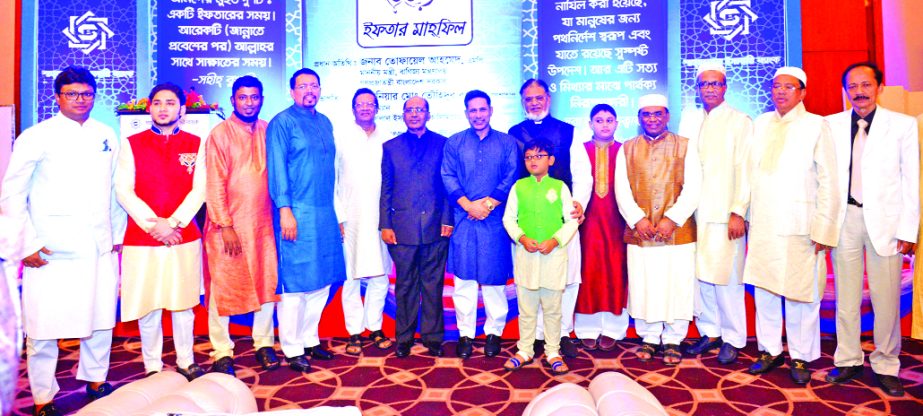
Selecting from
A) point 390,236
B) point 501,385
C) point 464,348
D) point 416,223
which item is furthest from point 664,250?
point 390,236

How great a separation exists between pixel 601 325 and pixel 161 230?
9.04ft

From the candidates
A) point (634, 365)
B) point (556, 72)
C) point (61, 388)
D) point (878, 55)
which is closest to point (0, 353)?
point (61, 388)

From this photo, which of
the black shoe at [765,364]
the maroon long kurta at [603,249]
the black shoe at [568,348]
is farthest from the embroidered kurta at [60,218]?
the black shoe at [765,364]

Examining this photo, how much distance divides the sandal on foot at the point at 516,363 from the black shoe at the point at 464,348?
302 mm

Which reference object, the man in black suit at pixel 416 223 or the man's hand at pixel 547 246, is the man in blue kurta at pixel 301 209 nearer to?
the man in black suit at pixel 416 223

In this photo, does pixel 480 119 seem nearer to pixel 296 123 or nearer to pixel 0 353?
pixel 296 123

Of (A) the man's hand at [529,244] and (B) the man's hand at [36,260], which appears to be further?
(A) the man's hand at [529,244]

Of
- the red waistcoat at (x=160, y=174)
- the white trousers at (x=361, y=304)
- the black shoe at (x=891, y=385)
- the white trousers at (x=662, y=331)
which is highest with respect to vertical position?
the red waistcoat at (x=160, y=174)

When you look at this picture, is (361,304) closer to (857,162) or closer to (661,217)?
(661,217)

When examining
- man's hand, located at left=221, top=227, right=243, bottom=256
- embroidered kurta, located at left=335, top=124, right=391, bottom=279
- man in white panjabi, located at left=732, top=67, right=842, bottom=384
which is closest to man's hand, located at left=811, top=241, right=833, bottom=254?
man in white panjabi, located at left=732, top=67, right=842, bottom=384

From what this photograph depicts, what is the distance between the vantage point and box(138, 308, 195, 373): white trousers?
3.36 m

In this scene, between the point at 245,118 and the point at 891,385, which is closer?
the point at 891,385

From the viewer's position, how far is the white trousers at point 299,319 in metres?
3.61

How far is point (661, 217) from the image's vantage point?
3.56m
